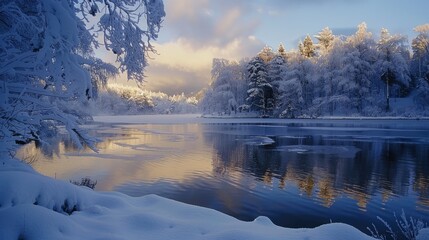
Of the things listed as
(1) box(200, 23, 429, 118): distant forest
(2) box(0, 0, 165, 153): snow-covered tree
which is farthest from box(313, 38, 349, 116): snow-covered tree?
(2) box(0, 0, 165, 153): snow-covered tree

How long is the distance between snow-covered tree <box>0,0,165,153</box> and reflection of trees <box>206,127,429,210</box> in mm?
7116

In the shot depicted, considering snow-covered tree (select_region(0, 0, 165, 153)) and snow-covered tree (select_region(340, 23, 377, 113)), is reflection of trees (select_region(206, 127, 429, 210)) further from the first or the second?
snow-covered tree (select_region(340, 23, 377, 113))

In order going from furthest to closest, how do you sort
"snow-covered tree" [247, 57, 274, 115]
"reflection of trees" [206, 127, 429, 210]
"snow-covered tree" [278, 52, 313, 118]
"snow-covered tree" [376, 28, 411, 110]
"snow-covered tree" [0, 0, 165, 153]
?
"snow-covered tree" [247, 57, 274, 115], "snow-covered tree" [278, 52, 313, 118], "snow-covered tree" [376, 28, 411, 110], "reflection of trees" [206, 127, 429, 210], "snow-covered tree" [0, 0, 165, 153]

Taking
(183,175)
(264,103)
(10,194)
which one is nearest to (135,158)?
(183,175)

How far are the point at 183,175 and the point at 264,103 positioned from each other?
45.9m

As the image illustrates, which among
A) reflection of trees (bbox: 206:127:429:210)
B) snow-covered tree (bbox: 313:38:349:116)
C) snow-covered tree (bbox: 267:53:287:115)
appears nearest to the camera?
reflection of trees (bbox: 206:127:429:210)

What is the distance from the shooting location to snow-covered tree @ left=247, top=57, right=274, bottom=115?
57.2 m

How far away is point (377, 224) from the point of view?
798 cm

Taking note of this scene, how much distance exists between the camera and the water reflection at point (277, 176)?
918 cm

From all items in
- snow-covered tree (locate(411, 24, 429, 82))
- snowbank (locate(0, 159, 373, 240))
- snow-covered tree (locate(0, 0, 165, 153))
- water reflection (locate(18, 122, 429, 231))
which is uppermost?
snow-covered tree (locate(411, 24, 429, 82))

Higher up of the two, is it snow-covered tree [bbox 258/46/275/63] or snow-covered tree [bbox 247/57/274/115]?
snow-covered tree [bbox 258/46/275/63]

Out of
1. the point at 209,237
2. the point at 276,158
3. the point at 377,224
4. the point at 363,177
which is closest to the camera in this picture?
the point at 209,237

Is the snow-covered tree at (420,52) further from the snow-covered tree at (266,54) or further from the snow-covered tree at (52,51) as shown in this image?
the snow-covered tree at (52,51)

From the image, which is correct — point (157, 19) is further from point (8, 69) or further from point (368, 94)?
point (368, 94)
